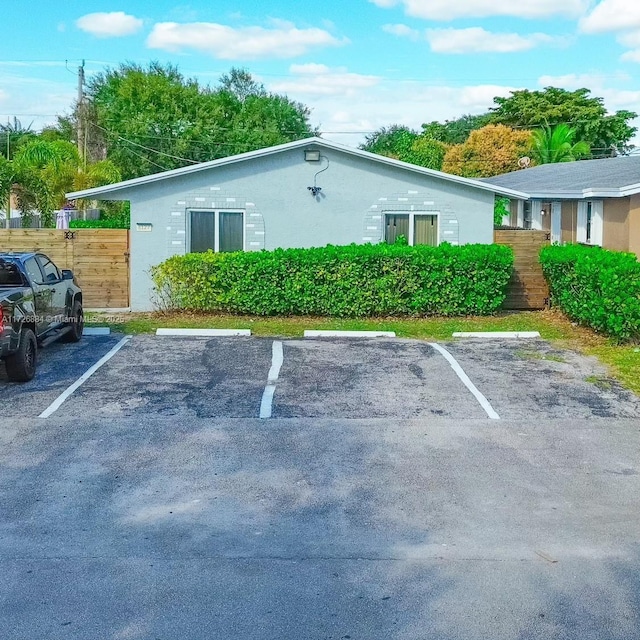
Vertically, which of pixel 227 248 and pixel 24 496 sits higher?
pixel 227 248

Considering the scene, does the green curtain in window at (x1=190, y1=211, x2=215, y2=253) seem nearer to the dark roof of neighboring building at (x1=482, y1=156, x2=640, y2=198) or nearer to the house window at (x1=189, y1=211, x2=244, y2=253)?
the house window at (x1=189, y1=211, x2=244, y2=253)

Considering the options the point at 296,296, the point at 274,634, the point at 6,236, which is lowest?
the point at 274,634

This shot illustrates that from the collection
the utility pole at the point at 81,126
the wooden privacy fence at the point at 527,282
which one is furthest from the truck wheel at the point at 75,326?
the utility pole at the point at 81,126

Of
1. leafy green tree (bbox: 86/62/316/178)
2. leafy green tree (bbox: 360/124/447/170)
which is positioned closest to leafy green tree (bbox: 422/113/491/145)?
leafy green tree (bbox: 360/124/447/170)

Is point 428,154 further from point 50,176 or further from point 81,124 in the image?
point 50,176

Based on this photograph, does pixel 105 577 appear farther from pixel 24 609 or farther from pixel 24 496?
pixel 24 496

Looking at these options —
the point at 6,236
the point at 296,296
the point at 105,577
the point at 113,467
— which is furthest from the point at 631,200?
the point at 105,577

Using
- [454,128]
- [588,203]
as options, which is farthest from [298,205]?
[454,128]
